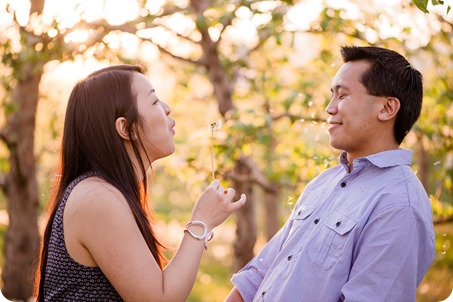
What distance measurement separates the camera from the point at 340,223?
6.72ft

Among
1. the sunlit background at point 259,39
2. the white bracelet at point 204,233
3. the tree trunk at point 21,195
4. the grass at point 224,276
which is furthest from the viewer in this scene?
the grass at point 224,276

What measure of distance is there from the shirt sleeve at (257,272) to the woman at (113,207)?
339 mm

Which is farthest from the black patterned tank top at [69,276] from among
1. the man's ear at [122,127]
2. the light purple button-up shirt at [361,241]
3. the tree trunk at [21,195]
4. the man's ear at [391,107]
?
the tree trunk at [21,195]

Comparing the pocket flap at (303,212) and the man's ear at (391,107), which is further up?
the man's ear at (391,107)

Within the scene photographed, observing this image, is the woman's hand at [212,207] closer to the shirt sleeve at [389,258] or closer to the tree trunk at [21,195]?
the shirt sleeve at [389,258]

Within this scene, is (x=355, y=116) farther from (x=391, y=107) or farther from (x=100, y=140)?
(x=100, y=140)

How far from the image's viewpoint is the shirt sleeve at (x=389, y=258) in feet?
6.24

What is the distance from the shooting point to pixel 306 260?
207 cm

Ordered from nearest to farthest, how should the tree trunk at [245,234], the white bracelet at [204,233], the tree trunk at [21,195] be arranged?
1. the white bracelet at [204,233]
2. the tree trunk at [245,234]
3. the tree trunk at [21,195]

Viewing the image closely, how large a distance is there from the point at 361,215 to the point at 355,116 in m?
0.33

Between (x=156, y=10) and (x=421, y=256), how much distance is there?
2.87 metres

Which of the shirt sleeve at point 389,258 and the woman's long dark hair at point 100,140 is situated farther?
the woman's long dark hair at point 100,140

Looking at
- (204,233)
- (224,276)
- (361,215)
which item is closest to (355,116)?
(361,215)

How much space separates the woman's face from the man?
48 cm
